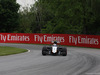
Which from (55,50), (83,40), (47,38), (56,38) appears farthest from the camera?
(47,38)

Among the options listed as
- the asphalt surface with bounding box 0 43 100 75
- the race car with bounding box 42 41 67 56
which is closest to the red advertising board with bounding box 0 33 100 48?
the race car with bounding box 42 41 67 56

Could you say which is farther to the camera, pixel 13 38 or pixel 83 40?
pixel 13 38

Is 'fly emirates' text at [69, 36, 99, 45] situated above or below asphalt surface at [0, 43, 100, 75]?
above

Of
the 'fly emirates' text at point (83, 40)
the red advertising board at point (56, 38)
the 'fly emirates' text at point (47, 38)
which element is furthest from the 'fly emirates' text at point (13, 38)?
the 'fly emirates' text at point (83, 40)

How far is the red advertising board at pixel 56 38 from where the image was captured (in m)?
32.9

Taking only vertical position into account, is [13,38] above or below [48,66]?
above

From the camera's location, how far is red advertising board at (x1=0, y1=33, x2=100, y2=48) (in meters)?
32.9

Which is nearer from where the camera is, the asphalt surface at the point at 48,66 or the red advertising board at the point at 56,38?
the asphalt surface at the point at 48,66

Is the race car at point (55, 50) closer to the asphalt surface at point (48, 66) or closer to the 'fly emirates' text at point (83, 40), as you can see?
the asphalt surface at point (48, 66)

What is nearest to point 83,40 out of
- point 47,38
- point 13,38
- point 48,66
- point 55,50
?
point 47,38

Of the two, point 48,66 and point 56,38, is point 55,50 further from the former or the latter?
point 56,38

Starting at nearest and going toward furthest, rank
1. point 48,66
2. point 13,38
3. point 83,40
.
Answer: point 48,66
point 83,40
point 13,38

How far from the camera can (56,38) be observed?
38.8 m

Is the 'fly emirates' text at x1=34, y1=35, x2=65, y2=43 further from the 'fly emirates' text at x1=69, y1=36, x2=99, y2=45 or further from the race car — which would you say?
the race car
